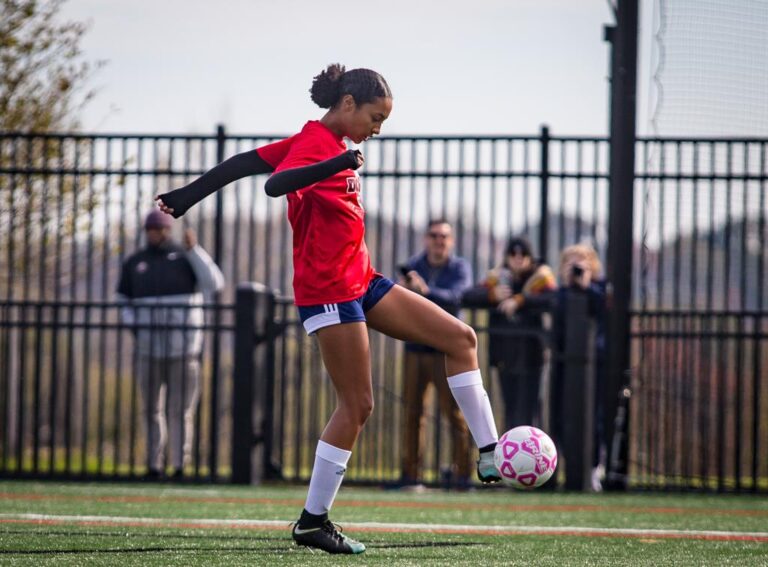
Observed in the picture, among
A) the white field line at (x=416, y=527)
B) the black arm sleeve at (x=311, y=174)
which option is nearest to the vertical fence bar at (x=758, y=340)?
the white field line at (x=416, y=527)

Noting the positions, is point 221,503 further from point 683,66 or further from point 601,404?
point 683,66

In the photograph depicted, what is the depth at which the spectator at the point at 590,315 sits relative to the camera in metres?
9.66

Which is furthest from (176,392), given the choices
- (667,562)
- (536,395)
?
(667,562)

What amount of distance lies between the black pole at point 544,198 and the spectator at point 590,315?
0.17 meters

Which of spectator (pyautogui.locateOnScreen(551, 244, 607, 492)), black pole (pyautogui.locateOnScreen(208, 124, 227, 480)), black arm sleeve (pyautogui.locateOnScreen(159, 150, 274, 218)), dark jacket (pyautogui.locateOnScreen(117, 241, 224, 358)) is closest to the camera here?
black arm sleeve (pyautogui.locateOnScreen(159, 150, 274, 218))

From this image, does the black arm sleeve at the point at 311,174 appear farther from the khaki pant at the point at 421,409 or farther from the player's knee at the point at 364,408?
the khaki pant at the point at 421,409

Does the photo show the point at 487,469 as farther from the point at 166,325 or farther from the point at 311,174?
the point at 166,325

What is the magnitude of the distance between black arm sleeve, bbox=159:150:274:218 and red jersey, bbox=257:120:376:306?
210 millimetres

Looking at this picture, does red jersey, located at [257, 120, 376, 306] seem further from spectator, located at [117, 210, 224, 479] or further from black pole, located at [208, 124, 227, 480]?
spectator, located at [117, 210, 224, 479]

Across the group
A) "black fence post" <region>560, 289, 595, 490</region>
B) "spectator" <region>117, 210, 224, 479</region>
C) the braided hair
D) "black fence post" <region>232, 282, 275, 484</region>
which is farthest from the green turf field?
the braided hair

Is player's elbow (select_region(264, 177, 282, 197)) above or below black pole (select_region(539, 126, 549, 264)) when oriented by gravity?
below

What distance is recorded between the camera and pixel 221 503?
7.91 meters

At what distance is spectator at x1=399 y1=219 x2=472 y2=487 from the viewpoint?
9.50 metres

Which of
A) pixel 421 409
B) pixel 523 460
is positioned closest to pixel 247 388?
pixel 421 409
